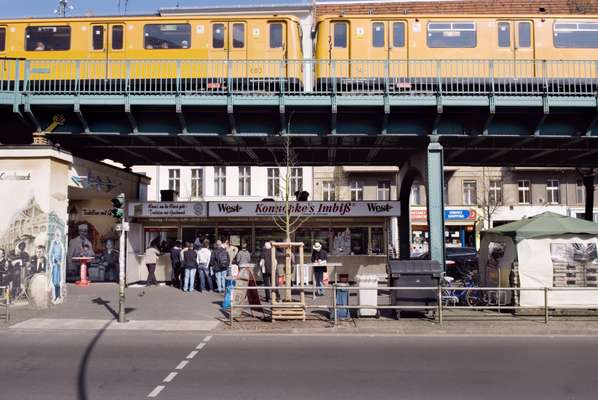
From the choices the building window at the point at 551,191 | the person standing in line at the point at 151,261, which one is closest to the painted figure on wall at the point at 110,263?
the person standing in line at the point at 151,261

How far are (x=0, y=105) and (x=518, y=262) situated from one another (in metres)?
15.4

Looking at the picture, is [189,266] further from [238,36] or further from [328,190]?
[328,190]

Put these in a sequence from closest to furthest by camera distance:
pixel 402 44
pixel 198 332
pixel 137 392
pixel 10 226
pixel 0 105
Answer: pixel 137 392 < pixel 198 332 < pixel 10 226 < pixel 0 105 < pixel 402 44

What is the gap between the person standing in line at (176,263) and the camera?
19.6 m

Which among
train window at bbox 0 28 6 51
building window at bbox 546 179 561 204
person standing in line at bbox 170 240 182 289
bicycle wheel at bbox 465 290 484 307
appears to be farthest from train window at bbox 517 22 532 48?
building window at bbox 546 179 561 204

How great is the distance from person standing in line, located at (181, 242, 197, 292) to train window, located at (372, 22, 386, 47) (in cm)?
905

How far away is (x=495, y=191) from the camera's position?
4262 centimetres

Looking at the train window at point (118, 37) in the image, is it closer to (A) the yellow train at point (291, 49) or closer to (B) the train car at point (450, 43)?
(A) the yellow train at point (291, 49)

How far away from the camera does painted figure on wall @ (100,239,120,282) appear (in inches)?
846

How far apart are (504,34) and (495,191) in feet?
88.1

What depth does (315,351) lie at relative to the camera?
9625 millimetres

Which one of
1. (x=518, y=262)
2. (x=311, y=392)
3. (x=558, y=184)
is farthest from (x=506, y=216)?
(x=311, y=392)

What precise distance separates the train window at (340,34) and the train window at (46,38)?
8.69 metres

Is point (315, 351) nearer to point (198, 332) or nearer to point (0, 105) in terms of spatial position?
point (198, 332)
